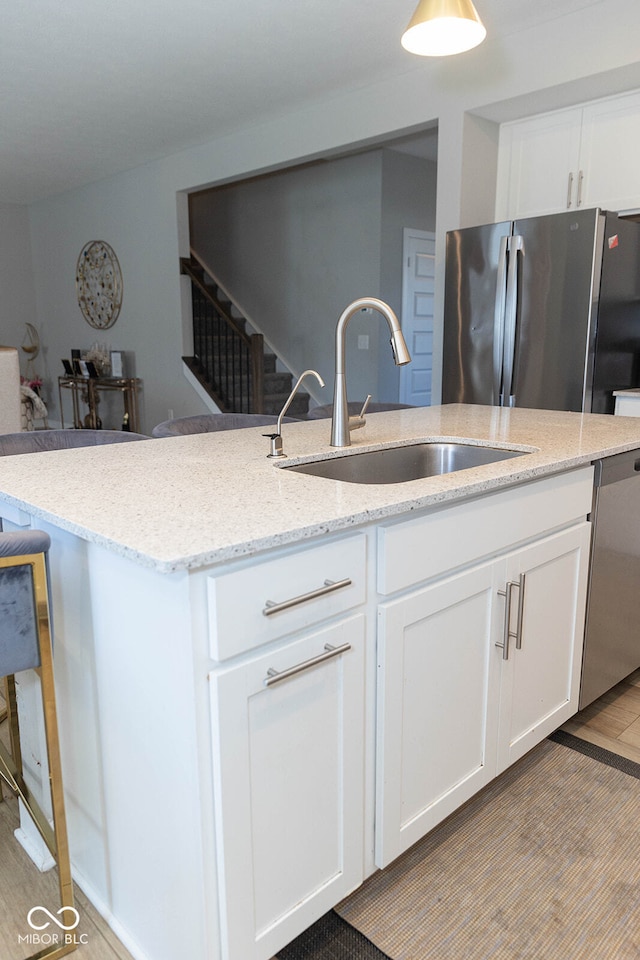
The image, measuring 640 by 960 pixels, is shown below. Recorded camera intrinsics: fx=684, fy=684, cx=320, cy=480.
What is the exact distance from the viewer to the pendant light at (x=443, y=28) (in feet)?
6.36

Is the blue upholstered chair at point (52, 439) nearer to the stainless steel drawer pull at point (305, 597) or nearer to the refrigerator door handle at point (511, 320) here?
the stainless steel drawer pull at point (305, 597)

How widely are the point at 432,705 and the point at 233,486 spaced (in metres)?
0.64

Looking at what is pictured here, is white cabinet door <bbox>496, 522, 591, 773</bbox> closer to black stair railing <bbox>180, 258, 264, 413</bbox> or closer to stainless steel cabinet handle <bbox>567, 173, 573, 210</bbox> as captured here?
stainless steel cabinet handle <bbox>567, 173, 573, 210</bbox>

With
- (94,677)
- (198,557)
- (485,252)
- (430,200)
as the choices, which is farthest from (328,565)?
(430,200)

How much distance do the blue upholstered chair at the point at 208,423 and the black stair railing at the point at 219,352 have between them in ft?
11.0

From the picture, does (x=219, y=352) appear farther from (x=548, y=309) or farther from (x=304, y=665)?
(x=304, y=665)

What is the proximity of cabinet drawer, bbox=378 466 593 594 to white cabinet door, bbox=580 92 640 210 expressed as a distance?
94.1 inches

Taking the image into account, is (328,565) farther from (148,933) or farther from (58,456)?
(58,456)

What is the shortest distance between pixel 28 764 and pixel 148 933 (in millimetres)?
547

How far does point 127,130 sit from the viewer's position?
5.25 m

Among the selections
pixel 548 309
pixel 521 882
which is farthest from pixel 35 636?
pixel 548 309

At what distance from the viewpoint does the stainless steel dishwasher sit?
2008 millimetres

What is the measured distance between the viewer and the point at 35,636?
1.26 metres

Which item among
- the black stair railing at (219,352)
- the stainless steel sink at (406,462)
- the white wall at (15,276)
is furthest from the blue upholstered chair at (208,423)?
the white wall at (15,276)
